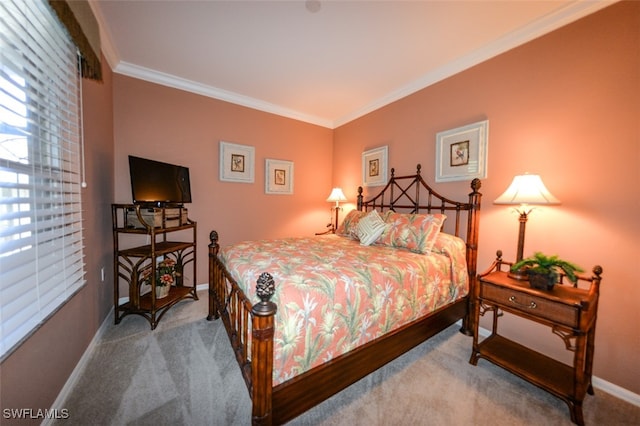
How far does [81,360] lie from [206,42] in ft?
9.23

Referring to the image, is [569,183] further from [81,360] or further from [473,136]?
[81,360]

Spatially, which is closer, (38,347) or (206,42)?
(38,347)

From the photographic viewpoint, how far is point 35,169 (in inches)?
48.2

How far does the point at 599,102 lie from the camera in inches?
64.7

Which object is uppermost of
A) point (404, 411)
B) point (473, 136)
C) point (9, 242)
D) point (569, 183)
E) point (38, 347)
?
point (473, 136)

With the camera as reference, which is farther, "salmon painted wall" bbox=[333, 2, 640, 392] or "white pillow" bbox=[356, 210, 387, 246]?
"white pillow" bbox=[356, 210, 387, 246]

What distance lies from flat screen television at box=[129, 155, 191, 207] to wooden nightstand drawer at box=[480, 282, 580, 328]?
9.96ft

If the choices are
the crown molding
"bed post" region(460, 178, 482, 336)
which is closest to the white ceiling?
the crown molding

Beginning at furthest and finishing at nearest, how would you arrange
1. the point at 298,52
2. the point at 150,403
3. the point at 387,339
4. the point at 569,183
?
the point at 298,52
the point at 569,183
the point at 387,339
the point at 150,403

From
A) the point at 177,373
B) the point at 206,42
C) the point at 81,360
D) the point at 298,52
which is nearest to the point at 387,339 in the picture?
the point at 177,373

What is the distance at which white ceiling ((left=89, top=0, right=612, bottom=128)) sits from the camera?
70.6 inches

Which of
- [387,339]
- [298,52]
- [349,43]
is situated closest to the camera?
[387,339]

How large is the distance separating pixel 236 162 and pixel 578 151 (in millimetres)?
3553

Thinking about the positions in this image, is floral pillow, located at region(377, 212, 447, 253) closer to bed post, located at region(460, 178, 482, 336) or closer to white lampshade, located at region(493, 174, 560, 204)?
bed post, located at region(460, 178, 482, 336)
